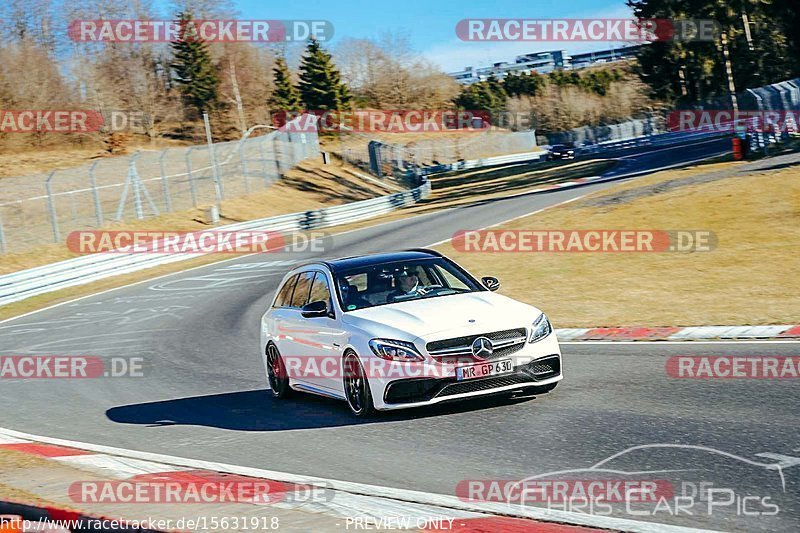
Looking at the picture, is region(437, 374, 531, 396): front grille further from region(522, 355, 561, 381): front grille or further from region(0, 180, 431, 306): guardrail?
region(0, 180, 431, 306): guardrail

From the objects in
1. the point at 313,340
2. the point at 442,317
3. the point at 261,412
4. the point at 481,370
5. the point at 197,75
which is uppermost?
the point at 197,75

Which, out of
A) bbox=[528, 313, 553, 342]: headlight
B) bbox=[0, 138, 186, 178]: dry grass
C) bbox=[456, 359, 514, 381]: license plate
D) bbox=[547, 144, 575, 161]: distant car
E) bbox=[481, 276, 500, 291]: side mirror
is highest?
bbox=[0, 138, 186, 178]: dry grass

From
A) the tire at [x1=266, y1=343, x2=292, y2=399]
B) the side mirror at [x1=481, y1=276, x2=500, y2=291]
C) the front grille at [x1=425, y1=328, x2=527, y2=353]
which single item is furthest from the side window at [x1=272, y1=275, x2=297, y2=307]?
the front grille at [x1=425, y1=328, x2=527, y2=353]

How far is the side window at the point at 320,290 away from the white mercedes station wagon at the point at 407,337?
0.01m

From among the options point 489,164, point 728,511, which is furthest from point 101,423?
point 489,164

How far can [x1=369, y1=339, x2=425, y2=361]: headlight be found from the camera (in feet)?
29.5

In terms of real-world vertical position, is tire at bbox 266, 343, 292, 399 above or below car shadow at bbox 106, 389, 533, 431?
above

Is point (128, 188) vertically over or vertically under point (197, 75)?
under

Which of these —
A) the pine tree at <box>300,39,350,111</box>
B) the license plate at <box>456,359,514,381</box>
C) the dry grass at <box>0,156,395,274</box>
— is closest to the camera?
the license plate at <box>456,359,514,381</box>

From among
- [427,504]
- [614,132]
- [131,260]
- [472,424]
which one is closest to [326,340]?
[472,424]

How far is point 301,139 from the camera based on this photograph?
67.4 metres

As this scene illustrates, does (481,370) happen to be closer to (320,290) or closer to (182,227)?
(320,290)

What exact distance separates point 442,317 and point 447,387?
69 centimetres

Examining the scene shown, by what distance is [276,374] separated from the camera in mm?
11617
